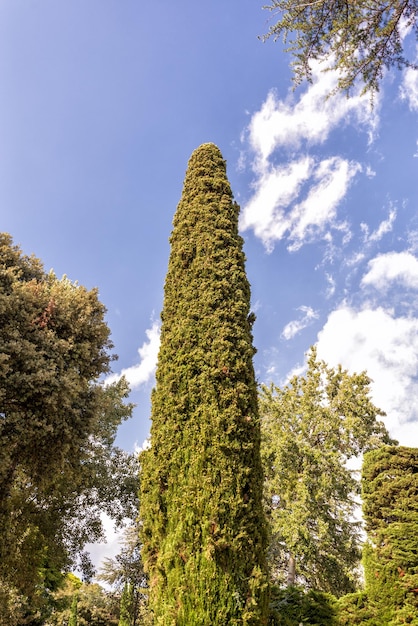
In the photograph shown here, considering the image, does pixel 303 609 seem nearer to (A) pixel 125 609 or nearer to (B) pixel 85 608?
(A) pixel 125 609

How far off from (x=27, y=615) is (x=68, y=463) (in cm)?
1512

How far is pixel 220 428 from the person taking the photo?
19.7ft

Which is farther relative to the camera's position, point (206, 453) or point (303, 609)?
point (303, 609)

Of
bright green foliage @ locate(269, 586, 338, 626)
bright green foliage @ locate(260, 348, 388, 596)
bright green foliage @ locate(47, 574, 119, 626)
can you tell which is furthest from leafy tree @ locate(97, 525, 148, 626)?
bright green foliage @ locate(269, 586, 338, 626)

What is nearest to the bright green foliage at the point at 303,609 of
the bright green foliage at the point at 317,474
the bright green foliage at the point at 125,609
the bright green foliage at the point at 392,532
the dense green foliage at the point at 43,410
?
the bright green foliage at the point at 392,532

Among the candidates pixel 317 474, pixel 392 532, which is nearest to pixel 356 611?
pixel 392 532

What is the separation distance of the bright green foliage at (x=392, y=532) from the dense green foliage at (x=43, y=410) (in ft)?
22.0

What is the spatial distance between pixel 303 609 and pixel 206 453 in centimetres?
326

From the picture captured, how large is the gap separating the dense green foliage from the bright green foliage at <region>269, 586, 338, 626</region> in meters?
5.88

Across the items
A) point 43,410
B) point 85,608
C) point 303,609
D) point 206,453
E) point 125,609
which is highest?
point 43,410

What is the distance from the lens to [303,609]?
20.9 feet

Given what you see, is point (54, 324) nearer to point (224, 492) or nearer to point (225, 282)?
point (225, 282)

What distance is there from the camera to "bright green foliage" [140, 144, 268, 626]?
17.0 feet

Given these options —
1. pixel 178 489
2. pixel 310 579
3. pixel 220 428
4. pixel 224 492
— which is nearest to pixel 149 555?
pixel 178 489
